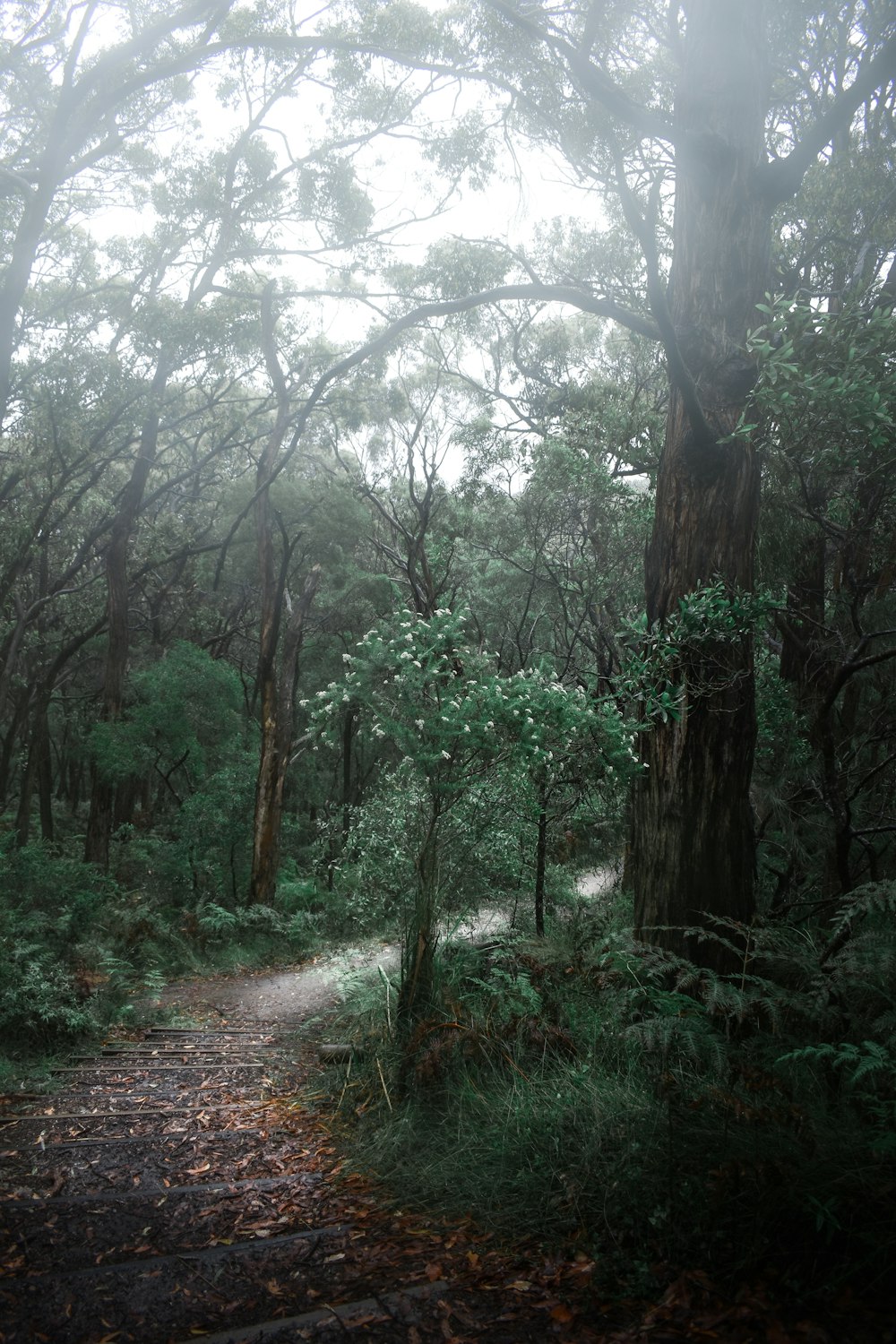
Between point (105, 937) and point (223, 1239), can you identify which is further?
point (105, 937)

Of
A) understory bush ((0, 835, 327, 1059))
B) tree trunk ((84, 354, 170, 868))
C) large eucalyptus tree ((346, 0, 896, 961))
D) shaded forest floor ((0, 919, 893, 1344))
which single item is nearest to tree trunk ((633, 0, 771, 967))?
large eucalyptus tree ((346, 0, 896, 961))

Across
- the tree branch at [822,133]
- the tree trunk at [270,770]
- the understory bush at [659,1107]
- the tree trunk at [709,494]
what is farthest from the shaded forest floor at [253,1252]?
the tree trunk at [270,770]

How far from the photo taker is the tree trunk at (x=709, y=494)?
219 inches

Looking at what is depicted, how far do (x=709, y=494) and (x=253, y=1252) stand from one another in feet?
15.8

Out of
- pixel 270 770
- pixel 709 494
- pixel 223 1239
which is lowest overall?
pixel 223 1239

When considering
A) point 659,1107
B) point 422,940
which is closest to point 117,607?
point 422,940

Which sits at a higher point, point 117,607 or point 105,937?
point 117,607

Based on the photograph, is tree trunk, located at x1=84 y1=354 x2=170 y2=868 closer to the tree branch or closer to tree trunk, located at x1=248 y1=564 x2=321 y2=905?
tree trunk, located at x1=248 y1=564 x2=321 y2=905

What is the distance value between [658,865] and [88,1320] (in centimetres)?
380

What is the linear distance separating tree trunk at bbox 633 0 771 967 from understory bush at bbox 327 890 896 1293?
51cm

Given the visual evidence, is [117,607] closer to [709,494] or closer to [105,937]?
[105,937]

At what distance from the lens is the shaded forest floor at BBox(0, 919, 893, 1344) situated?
2795 mm

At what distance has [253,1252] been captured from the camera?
3.42 m

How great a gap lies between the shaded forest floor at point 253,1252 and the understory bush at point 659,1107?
154mm
